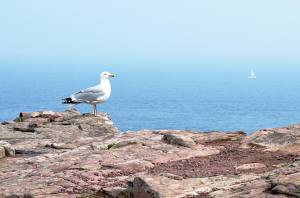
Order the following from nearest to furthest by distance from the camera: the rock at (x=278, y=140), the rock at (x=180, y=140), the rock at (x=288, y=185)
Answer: the rock at (x=288, y=185) → the rock at (x=278, y=140) → the rock at (x=180, y=140)

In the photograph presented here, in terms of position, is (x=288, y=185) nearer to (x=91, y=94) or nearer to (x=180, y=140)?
(x=180, y=140)

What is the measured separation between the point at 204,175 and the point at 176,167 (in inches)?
63.4

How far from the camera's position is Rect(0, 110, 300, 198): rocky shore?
13266 mm

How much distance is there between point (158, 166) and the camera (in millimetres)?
16984

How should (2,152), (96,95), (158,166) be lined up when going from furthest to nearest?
(96,95), (2,152), (158,166)

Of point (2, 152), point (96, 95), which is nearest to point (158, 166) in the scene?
point (2, 152)

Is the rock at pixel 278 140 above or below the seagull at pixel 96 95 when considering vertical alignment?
below

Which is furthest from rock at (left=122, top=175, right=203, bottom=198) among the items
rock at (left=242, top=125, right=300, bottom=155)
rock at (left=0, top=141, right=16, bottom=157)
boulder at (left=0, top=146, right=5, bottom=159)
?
rock at (left=0, top=141, right=16, bottom=157)

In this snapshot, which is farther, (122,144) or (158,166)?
(122,144)

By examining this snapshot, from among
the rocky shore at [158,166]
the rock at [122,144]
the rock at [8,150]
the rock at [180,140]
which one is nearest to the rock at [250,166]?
the rocky shore at [158,166]

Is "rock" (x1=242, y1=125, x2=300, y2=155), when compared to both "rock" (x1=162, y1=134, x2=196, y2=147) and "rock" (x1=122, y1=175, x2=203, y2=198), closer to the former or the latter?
"rock" (x1=162, y1=134, x2=196, y2=147)

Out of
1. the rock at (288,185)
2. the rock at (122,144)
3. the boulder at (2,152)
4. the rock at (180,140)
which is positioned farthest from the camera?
the boulder at (2,152)

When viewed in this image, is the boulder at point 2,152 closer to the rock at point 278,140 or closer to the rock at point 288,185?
the rock at point 278,140

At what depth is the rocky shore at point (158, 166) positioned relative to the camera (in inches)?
522
